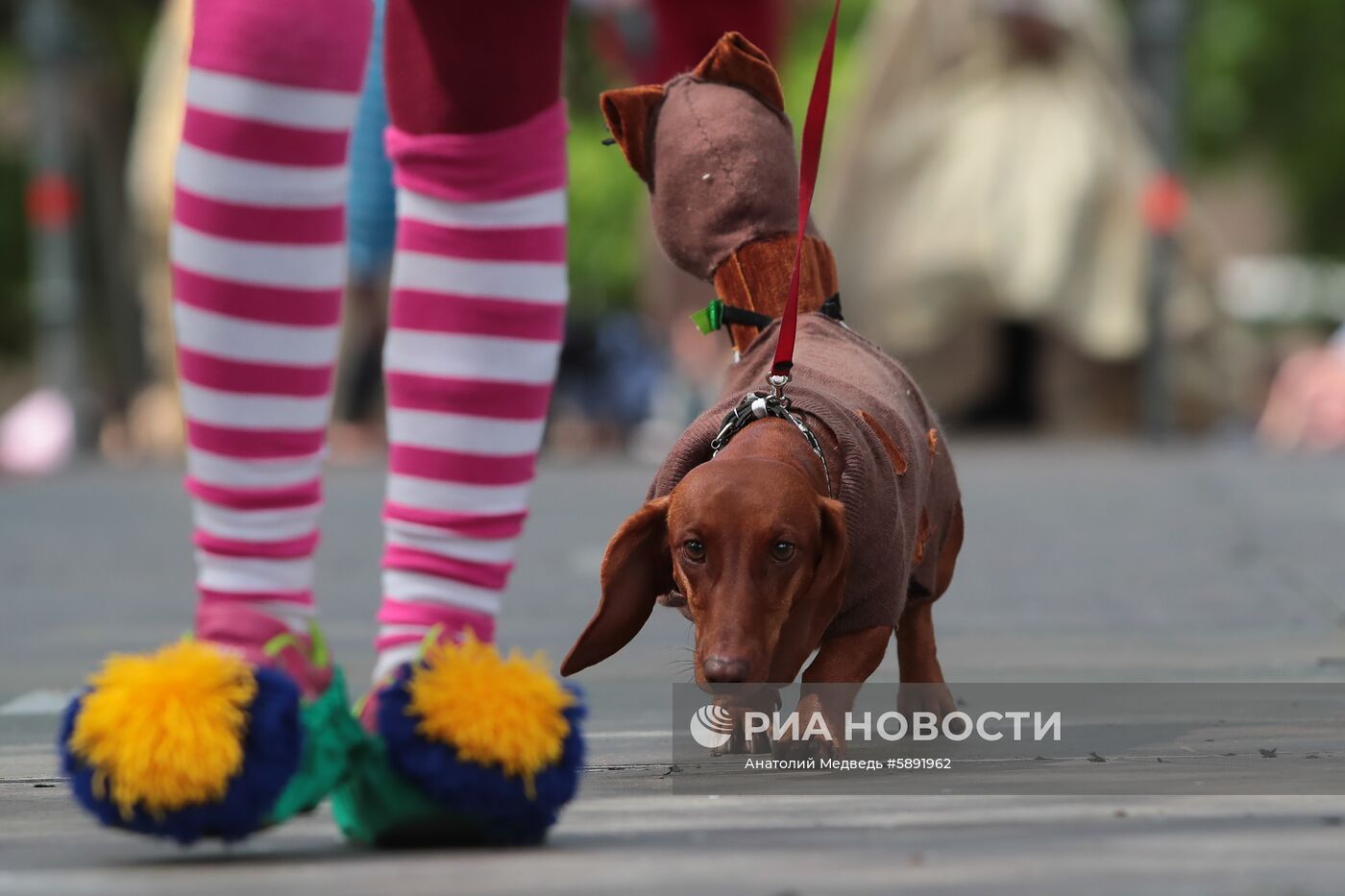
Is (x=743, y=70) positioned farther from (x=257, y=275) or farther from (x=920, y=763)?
(x=920, y=763)

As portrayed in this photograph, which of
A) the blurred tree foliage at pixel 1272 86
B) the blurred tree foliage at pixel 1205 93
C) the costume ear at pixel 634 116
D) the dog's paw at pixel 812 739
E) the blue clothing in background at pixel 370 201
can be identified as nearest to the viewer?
the dog's paw at pixel 812 739

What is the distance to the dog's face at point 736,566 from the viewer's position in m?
2.15

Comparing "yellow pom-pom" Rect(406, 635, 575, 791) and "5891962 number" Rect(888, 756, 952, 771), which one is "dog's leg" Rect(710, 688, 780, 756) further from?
"yellow pom-pom" Rect(406, 635, 575, 791)

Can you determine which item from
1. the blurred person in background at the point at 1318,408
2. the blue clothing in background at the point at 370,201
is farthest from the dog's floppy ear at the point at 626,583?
the blurred person in background at the point at 1318,408

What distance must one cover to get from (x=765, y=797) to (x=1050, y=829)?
11.7 inches

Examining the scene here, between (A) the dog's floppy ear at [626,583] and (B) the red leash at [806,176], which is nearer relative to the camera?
(A) the dog's floppy ear at [626,583]

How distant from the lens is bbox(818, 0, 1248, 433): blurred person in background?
12266 millimetres

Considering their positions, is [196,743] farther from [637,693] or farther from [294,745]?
[637,693]

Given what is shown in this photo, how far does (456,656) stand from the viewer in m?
1.92

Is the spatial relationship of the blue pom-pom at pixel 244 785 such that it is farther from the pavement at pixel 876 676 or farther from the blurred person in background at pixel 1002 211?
the blurred person in background at pixel 1002 211

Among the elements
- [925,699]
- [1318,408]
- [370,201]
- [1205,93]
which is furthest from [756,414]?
[1205,93]

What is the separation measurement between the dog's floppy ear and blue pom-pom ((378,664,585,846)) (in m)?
0.33

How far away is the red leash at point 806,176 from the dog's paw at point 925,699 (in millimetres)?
421

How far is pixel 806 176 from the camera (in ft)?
A: 7.97
